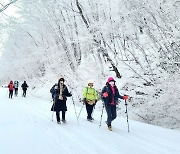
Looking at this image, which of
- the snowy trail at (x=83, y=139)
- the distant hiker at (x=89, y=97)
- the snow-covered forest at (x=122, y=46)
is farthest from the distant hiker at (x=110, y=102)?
the snow-covered forest at (x=122, y=46)

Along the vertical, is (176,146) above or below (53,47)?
below

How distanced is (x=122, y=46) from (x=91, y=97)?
4.61 metres

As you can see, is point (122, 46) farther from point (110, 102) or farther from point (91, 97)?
point (110, 102)

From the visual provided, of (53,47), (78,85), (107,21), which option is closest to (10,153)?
(107,21)

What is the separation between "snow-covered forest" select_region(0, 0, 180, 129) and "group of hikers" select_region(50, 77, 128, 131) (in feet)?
9.79

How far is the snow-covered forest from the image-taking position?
523 inches

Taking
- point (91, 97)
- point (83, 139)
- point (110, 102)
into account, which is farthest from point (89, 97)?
point (83, 139)

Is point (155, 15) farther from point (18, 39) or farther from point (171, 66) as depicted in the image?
point (18, 39)

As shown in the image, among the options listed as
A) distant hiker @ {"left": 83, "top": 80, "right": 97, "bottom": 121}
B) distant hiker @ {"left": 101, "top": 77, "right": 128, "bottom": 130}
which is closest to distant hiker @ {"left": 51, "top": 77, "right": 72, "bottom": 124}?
distant hiker @ {"left": 83, "top": 80, "right": 97, "bottom": 121}

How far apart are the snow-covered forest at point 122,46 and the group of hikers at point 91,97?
2.98 metres

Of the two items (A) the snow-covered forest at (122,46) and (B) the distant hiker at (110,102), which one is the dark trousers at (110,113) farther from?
(A) the snow-covered forest at (122,46)

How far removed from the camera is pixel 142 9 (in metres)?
13.4

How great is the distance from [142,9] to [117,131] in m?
5.44

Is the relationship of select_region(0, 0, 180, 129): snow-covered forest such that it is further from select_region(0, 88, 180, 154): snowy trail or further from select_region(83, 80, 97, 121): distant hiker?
select_region(0, 88, 180, 154): snowy trail
